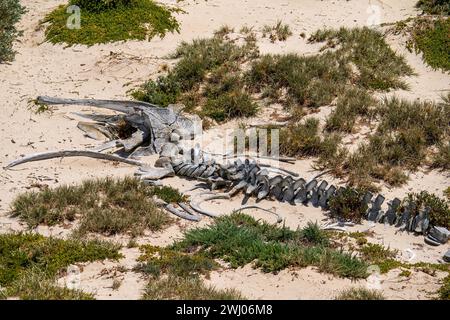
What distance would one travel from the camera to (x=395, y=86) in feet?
44.0

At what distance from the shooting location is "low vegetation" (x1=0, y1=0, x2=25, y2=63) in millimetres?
14789

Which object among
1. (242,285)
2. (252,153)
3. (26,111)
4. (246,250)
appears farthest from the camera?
(26,111)

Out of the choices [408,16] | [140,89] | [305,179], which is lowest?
[305,179]

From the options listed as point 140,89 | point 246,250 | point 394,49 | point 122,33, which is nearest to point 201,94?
point 140,89

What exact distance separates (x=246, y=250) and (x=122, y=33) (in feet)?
30.8

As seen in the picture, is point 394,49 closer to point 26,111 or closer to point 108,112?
point 108,112

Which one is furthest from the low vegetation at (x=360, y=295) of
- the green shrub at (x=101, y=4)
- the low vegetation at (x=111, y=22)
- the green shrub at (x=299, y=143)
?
the green shrub at (x=101, y=4)

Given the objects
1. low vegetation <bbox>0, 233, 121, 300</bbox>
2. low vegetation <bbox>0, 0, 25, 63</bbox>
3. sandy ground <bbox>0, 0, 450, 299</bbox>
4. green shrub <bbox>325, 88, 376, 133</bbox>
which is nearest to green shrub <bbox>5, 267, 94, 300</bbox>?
low vegetation <bbox>0, 233, 121, 300</bbox>

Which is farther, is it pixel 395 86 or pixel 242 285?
pixel 395 86

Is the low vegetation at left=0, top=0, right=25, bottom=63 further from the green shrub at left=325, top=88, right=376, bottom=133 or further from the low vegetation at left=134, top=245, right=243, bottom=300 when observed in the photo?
the low vegetation at left=134, top=245, right=243, bottom=300

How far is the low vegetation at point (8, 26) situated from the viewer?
14.8 metres

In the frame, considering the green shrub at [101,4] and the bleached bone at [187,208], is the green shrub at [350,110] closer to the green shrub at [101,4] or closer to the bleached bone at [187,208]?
the bleached bone at [187,208]

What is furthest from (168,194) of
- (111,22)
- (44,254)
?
(111,22)

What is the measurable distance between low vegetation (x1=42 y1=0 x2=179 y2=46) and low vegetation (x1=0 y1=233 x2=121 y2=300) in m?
8.35
